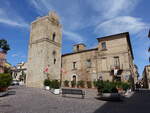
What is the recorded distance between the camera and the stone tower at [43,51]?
25.6 m

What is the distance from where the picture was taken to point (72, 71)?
1156 inches

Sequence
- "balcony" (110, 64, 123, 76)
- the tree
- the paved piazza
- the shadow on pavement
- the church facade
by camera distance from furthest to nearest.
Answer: the tree → the church facade → "balcony" (110, 64, 123, 76) → the shadow on pavement → the paved piazza

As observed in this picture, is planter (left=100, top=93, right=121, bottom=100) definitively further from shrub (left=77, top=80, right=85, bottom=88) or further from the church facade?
shrub (left=77, top=80, right=85, bottom=88)

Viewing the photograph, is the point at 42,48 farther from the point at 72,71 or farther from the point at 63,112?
the point at 63,112

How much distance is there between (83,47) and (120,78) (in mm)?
12788

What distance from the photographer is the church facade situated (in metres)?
24.4

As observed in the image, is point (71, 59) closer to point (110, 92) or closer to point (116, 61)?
point (116, 61)

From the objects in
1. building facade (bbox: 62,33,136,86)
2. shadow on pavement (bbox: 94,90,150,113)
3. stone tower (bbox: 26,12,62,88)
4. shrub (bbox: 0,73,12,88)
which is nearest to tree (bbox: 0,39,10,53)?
stone tower (bbox: 26,12,62,88)

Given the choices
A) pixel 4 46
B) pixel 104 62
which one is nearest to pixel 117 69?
pixel 104 62

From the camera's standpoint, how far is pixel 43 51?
26.1m

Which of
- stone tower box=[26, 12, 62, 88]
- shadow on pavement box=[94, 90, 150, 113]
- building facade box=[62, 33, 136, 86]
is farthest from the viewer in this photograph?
stone tower box=[26, 12, 62, 88]

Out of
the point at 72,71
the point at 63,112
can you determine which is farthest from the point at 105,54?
the point at 63,112

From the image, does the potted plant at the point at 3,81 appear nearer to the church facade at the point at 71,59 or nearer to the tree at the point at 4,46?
the church facade at the point at 71,59

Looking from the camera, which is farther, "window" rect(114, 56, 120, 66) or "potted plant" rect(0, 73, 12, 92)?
"window" rect(114, 56, 120, 66)
